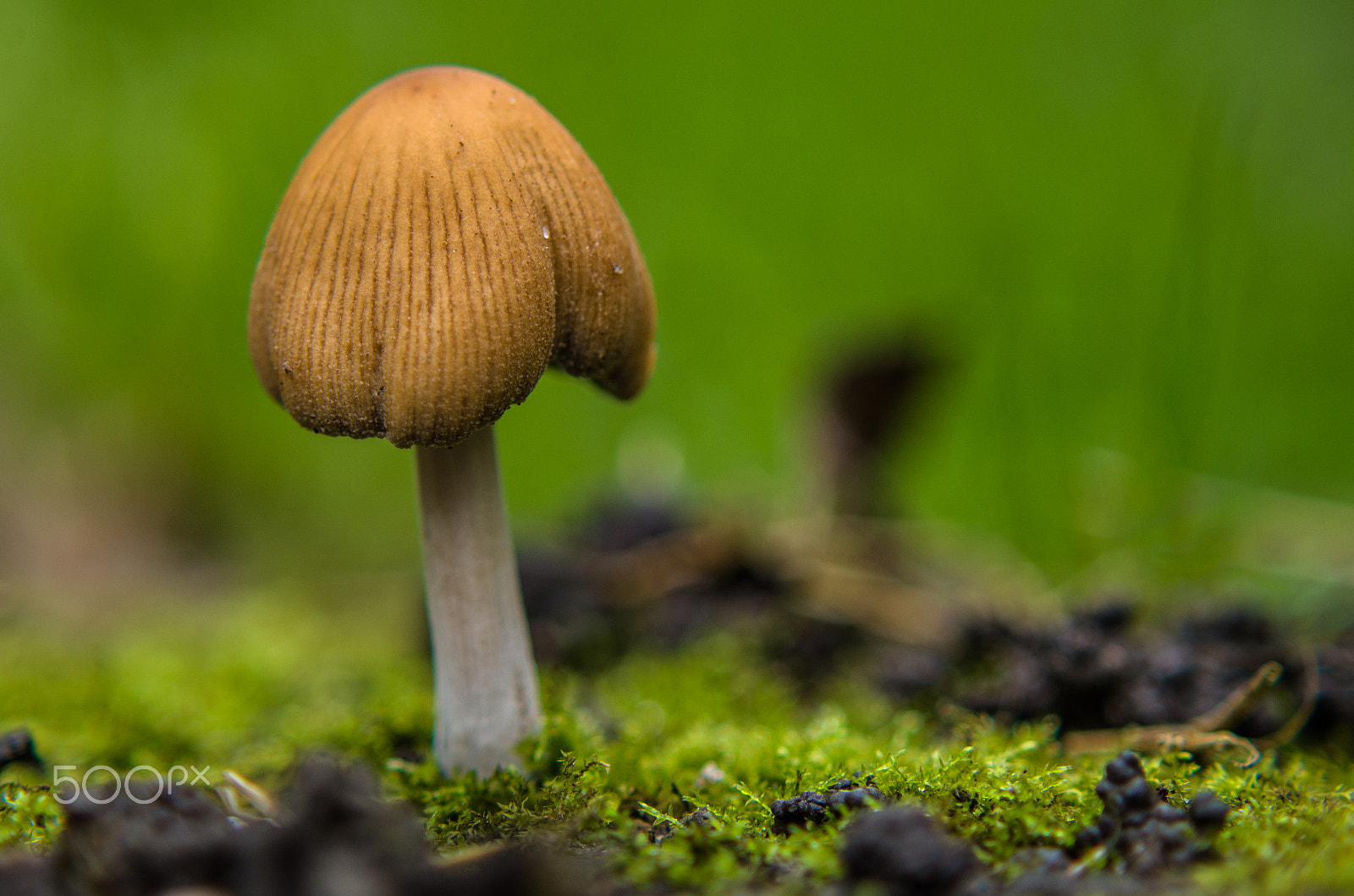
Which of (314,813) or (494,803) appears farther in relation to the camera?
(494,803)

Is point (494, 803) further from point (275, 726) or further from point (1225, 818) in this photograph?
point (1225, 818)

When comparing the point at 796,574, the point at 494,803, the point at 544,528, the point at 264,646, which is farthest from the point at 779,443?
the point at 494,803

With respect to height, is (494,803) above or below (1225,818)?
below

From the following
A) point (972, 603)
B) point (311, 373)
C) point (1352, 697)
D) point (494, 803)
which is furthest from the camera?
point (972, 603)

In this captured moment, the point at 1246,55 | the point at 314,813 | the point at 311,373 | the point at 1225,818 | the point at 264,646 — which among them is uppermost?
the point at 1246,55

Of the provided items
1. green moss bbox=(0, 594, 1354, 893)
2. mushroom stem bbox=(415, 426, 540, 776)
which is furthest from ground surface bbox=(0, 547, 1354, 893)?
mushroom stem bbox=(415, 426, 540, 776)

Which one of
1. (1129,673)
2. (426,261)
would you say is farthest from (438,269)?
(1129,673)

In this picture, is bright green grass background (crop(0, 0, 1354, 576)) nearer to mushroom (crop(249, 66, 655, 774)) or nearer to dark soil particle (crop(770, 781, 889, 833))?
mushroom (crop(249, 66, 655, 774))
